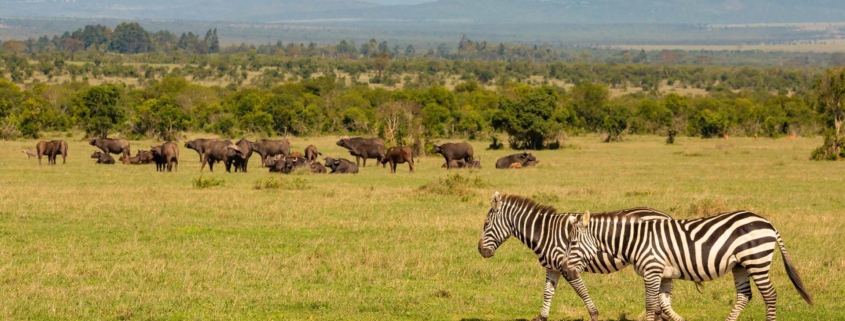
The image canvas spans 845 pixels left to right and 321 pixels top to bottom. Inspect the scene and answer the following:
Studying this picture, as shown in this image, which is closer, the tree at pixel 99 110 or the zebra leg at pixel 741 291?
the zebra leg at pixel 741 291

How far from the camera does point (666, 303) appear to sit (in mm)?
9258

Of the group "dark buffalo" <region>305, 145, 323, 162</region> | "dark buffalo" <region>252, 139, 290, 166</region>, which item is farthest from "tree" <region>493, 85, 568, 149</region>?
"dark buffalo" <region>252, 139, 290, 166</region>

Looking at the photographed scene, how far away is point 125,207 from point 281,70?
11420cm

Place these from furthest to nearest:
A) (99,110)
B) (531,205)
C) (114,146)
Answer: (99,110) → (114,146) → (531,205)

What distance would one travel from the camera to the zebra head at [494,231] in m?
9.70

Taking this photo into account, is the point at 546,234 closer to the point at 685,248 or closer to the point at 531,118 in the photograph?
the point at 685,248

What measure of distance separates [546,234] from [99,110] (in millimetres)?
43062

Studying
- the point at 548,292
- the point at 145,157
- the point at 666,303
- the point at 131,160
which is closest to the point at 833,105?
the point at 145,157

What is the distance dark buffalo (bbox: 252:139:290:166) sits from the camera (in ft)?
114

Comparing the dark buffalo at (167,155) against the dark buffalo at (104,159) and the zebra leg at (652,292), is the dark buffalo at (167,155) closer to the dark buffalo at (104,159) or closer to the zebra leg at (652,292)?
the dark buffalo at (104,159)

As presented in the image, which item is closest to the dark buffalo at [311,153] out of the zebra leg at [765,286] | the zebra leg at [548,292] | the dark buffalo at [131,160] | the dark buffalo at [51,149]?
the dark buffalo at [131,160]

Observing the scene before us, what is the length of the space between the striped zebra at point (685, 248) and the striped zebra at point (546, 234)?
12 centimetres

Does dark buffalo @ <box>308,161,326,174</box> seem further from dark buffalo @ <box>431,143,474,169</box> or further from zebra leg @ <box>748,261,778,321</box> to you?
zebra leg @ <box>748,261,778,321</box>

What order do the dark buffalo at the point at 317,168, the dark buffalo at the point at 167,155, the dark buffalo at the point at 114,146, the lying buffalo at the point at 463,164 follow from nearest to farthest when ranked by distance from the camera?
the dark buffalo at the point at 167,155 < the dark buffalo at the point at 317,168 < the lying buffalo at the point at 463,164 < the dark buffalo at the point at 114,146
